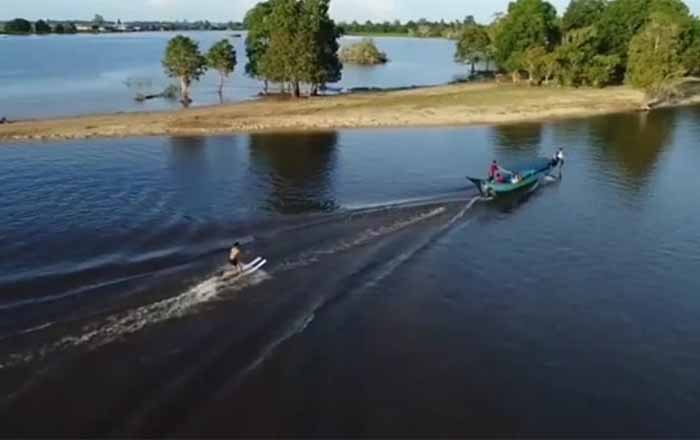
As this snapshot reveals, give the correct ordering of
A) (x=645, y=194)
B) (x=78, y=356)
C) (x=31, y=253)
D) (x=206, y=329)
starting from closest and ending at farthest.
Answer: (x=78, y=356), (x=206, y=329), (x=31, y=253), (x=645, y=194)

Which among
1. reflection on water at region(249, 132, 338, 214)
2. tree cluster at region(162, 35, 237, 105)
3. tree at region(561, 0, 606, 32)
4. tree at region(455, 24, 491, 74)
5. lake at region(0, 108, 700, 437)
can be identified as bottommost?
lake at region(0, 108, 700, 437)

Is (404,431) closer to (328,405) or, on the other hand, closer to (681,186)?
(328,405)

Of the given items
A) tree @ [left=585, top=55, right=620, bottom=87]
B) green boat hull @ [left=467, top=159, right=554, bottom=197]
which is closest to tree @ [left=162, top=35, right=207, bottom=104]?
green boat hull @ [left=467, top=159, right=554, bottom=197]

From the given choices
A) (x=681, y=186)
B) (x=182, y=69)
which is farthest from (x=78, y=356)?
(x=182, y=69)

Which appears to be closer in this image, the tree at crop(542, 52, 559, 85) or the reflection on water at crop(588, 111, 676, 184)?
the reflection on water at crop(588, 111, 676, 184)

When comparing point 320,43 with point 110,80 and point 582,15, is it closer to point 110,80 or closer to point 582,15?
point 110,80

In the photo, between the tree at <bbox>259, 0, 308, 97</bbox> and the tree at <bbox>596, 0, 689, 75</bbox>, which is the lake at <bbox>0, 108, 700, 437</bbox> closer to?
the tree at <bbox>259, 0, 308, 97</bbox>

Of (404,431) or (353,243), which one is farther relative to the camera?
(353,243)
